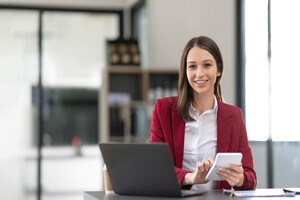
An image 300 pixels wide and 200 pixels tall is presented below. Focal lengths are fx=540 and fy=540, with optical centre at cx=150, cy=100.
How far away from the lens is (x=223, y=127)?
8.05ft

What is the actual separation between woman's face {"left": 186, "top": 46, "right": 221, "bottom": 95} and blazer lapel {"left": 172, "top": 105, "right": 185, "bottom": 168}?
162mm

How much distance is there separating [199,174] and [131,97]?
13.6 feet

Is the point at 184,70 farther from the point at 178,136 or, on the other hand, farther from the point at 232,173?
the point at 232,173

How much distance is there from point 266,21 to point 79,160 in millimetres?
3330

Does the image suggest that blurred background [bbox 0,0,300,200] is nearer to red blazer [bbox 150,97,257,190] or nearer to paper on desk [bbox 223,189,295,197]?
red blazer [bbox 150,97,257,190]

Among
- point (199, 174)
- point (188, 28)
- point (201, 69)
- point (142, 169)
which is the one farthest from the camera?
point (188, 28)

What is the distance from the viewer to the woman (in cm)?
240

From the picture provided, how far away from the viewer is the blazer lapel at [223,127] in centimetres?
242

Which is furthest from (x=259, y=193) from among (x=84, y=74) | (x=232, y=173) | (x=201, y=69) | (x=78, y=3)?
(x=78, y=3)

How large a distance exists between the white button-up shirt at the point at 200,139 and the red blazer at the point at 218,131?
0.11 feet

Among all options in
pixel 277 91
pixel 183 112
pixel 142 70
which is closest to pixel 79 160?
pixel 142 70

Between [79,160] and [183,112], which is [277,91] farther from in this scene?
[79,160]

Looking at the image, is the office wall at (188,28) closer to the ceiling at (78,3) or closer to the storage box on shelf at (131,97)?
the storage box on shelf at (131,97)

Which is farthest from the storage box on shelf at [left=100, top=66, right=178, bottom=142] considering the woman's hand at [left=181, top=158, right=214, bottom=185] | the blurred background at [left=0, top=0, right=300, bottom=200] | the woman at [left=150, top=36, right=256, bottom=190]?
the woman's hand at [left=181, top=158, right=214, bottom=185]
